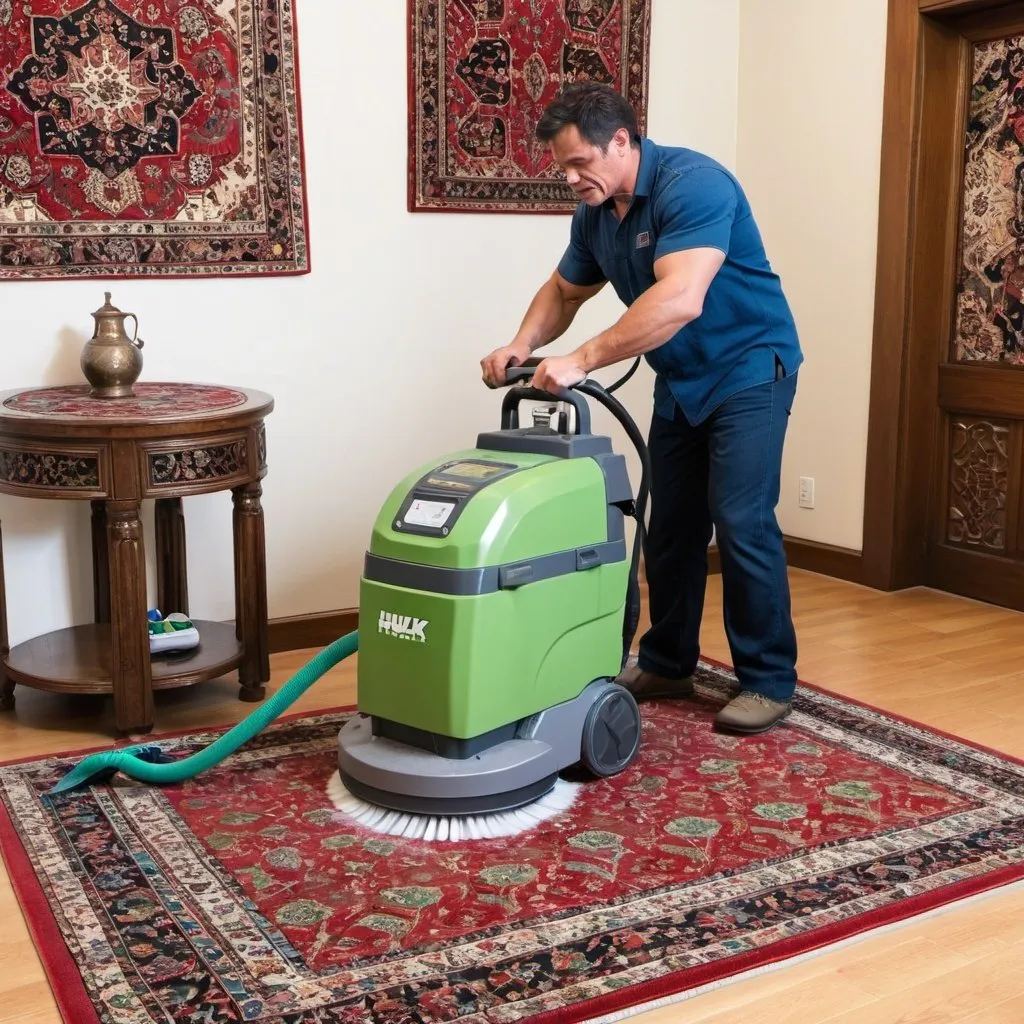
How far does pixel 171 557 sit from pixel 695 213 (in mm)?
1515

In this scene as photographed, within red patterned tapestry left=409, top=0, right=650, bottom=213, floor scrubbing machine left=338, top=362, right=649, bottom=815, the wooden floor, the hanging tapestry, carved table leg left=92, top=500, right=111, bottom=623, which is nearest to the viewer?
the wooden floor

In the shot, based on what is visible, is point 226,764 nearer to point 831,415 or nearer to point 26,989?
point 26,989

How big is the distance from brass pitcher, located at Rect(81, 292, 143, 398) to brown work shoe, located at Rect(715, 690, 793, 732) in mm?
1467

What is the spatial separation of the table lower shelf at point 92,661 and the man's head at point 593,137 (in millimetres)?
1277

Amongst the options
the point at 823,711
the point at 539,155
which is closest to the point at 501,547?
the point at 823,711

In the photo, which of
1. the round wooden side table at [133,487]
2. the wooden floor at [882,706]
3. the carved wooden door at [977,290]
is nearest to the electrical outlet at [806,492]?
the wooden floor at [882,706]

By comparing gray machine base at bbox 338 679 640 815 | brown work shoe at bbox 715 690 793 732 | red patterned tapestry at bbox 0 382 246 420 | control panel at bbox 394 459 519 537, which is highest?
→ red patterned tapestry at bbox 0 382 246 420

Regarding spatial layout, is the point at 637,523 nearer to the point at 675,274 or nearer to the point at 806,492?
the point at 675,274

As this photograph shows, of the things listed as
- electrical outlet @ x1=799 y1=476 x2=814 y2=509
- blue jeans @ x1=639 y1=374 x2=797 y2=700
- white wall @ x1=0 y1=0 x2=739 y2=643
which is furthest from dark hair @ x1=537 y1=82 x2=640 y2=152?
electrical outlet @ x1=799 y1=476 x2=814 y2=509

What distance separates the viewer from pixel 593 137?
8.10 ft

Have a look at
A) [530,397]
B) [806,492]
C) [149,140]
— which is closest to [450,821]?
[530,397]

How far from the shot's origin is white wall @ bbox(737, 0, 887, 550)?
3.84 m

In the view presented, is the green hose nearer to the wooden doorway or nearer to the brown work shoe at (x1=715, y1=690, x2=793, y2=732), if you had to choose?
the brown work shoe at (x1=715, y1=690, x2=793, y2=732)

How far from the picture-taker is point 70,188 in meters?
2.97
